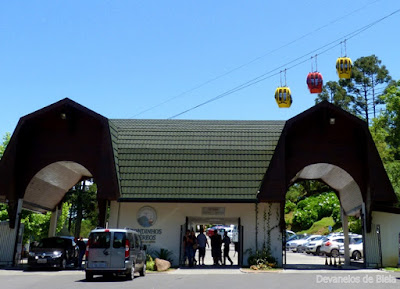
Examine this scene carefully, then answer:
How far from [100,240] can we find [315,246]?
80.0 ft

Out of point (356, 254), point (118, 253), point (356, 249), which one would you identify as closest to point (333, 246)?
point (356, 254)

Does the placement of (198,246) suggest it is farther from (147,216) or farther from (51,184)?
(51,184)

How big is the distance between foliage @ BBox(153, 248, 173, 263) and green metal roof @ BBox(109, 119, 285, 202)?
2.70 metres

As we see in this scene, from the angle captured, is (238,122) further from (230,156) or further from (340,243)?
(340,243)

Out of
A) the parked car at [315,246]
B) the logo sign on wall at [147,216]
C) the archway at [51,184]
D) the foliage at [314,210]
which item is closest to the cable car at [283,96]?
the logo sign on wall at [147,216]

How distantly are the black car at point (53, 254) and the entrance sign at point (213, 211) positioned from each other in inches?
268

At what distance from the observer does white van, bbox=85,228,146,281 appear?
15.1m

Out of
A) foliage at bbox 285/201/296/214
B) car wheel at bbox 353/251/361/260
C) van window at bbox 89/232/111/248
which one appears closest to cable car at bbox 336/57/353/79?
van window at bbox 89/232/111/248

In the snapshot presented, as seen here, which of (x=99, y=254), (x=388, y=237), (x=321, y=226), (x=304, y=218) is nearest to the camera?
(x=99, y=254)

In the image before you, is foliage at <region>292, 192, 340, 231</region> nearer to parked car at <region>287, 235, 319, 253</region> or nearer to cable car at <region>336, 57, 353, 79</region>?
parked car at <region>287, 235, 319, 253</region>

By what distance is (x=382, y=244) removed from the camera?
21438mm

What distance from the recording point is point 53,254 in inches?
773

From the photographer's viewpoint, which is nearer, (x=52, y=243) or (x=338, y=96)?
(x=52, y=243)

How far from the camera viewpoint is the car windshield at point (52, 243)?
68.2ft
